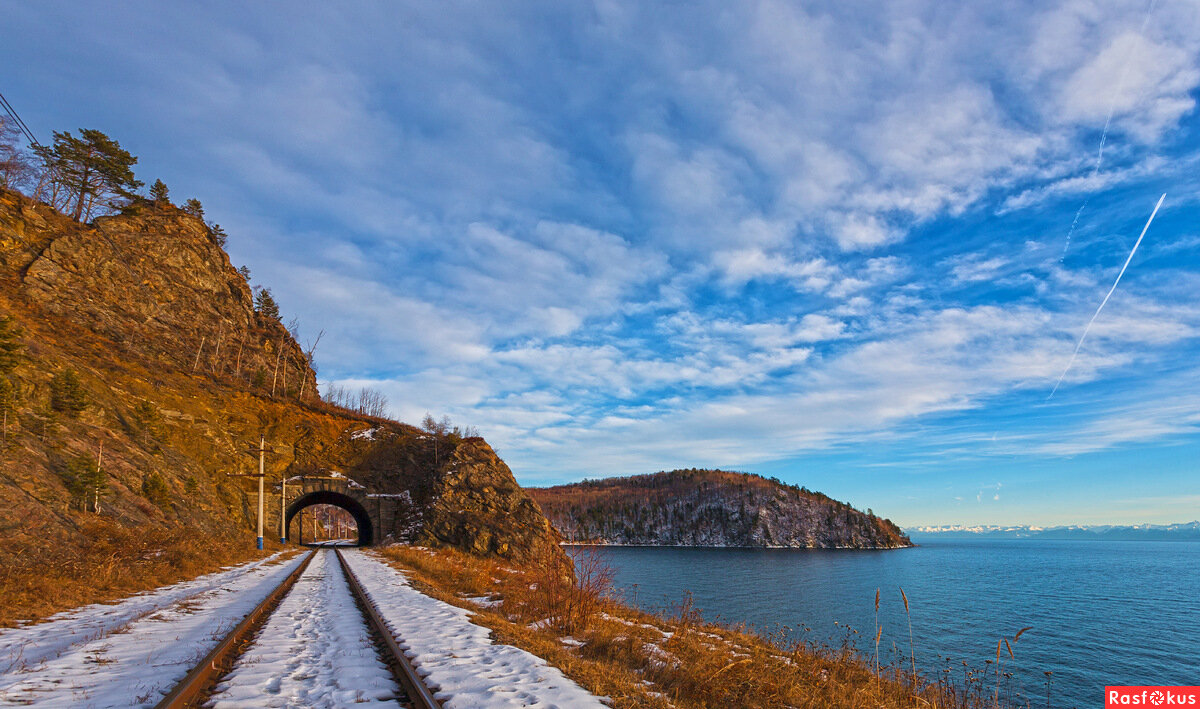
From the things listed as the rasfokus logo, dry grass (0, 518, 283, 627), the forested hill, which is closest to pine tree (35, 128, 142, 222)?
dry grass (0, 518, 283, 627)

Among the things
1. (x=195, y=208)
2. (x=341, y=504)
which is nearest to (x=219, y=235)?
(x=195, y=208)

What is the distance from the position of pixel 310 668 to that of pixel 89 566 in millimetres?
11279

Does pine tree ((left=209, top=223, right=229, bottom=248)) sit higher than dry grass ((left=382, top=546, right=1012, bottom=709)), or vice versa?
pine tree ((left=209, top=223, right=229, bottom=248))

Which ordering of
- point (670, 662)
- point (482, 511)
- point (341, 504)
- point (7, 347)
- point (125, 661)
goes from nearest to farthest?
point (125, 661) → point (670, 662) → point (7, 347) → point (482, 511) → point (341, 504)

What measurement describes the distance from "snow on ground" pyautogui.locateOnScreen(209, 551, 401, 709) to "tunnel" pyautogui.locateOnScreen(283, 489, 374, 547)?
40.5 meters

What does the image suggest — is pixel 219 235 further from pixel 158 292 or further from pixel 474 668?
pixel 474 668

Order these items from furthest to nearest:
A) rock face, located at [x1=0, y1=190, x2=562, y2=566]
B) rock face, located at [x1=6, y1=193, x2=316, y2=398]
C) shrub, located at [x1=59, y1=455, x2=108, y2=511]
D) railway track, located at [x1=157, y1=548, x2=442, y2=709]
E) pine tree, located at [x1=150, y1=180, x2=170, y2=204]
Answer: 1. pine tree, located at [x1=150, y1=180, x2=170, y2=204]
2. rock face, located at [x1=6, y1=193, x2=316, y2=398]
3. rock face, located at [x1=0, y1=190, x2=562, y2=566]
4. shrub, located at [x1=59, y1=455, x2=108, y2=511]
5. railway track, located at [x1=157, y1=548, x2=442, y2=709]

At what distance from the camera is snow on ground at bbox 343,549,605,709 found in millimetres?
5535

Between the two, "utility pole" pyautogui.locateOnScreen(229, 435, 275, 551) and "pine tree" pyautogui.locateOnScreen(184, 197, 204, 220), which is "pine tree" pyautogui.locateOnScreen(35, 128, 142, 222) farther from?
"utility pole" pyautogui.locateOnScreen(229, 435, 275, 551)

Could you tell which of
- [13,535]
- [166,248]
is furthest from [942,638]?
[166,248]

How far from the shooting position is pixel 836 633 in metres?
27.5

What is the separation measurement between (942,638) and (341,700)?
3481 centimetres

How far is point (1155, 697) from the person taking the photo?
1541cm

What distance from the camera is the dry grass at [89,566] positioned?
1027cm
